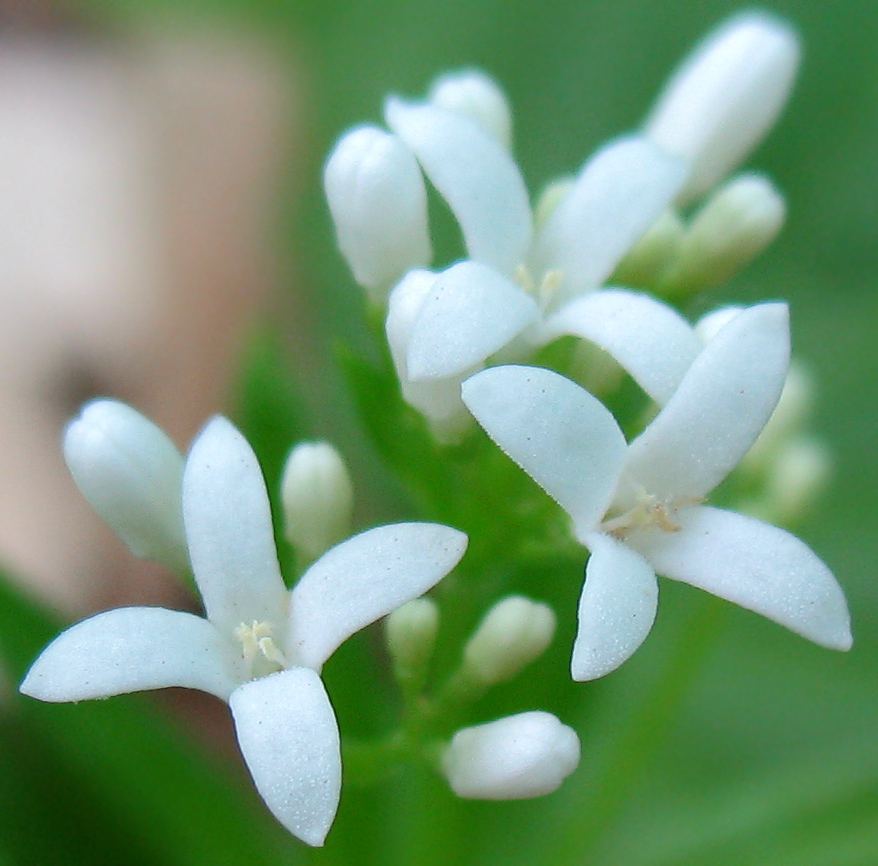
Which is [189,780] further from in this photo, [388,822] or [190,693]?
[190,693]

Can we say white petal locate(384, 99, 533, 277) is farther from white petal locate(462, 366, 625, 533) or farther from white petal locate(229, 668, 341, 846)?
white petal locate(229, 668, 341, 846)

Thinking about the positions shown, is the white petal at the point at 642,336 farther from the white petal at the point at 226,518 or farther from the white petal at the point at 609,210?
the white petal at the point at 226,518

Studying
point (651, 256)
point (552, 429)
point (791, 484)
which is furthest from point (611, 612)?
point (791, 484)

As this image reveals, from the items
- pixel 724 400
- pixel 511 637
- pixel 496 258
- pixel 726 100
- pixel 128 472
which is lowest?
pixel 511 637

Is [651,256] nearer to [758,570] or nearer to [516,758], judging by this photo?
[758,570]

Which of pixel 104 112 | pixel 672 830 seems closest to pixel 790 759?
pixel 672 830

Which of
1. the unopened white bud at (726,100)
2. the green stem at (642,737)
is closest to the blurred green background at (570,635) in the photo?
the green stem at (642,737)
